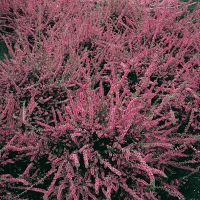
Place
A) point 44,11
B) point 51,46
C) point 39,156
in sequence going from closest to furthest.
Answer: point 39,156 < point 51,46 < point 44,11

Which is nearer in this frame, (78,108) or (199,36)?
(78,108)

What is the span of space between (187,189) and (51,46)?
1.76 meters

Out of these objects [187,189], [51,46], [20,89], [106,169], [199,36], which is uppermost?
[199,36]

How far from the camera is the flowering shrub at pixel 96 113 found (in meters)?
1.50

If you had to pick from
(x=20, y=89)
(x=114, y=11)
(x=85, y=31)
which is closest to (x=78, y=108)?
(x=20, y=89)

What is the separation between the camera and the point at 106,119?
5.29ft

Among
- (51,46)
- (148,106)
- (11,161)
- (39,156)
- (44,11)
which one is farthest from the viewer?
(44,11)

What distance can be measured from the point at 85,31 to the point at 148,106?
1.09 metres

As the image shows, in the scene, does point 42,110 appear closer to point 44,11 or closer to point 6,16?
point 44,11

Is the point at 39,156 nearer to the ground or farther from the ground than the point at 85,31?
nearer to the ground

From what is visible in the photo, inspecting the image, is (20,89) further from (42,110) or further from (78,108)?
(78,108)

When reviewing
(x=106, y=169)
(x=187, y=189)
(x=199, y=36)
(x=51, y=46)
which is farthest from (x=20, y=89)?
(x=199, y=36)

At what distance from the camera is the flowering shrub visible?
4.91 feet

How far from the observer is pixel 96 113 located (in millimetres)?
1673
